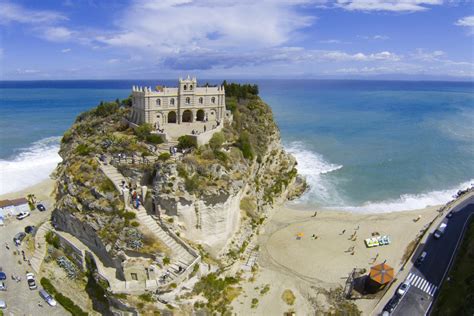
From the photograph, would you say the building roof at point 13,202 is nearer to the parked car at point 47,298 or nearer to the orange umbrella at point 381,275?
the parked car at point 47,298

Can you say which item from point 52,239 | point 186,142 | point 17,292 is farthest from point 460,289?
point 17,292

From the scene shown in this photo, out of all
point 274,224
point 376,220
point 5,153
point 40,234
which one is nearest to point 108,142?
point 40,234

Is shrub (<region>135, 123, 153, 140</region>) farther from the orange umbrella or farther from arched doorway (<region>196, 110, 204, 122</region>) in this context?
the orange umbrella

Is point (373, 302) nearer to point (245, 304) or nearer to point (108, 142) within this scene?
point (245, 304)

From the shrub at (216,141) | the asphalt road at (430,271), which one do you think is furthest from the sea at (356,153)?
the shrub at (216,141)

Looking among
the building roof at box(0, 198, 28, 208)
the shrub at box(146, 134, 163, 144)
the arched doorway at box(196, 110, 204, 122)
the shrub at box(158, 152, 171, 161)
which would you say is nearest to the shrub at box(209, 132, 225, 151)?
the shrub at box(146, 134, 163, 144)

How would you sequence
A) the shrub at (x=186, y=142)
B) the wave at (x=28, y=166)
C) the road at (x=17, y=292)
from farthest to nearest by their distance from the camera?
the wave at (x=28, y=166) → the shrub at (x=186, y=142) → the road at (x=17, y=292)
